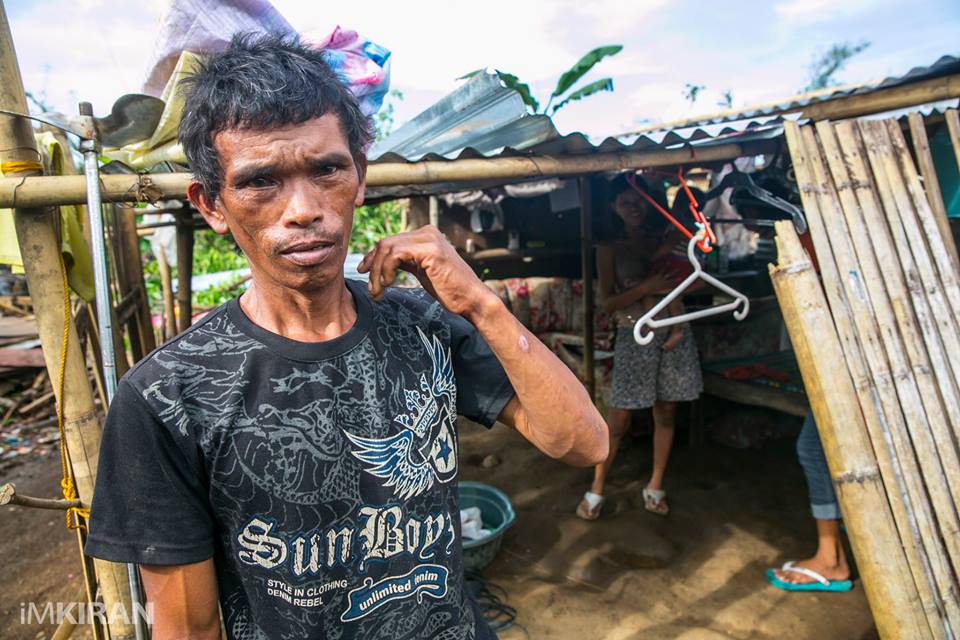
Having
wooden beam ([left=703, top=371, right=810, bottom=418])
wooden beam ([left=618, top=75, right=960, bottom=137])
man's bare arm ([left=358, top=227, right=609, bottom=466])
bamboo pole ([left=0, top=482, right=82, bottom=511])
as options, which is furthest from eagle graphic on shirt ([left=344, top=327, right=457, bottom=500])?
wooden beam ([left=703, top=371, right=810, bottom=418])

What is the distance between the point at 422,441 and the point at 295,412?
0.28 meters

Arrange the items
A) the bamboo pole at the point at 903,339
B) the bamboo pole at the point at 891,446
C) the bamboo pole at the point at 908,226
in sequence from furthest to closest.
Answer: the bamboo pole at the point at 908,226, the bamboo pole at the point at 903,339, the bamboo pole at the point at 891,446

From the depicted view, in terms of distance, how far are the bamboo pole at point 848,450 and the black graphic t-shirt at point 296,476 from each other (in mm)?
1664

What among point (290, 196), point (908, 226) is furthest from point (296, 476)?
point (908, 226)

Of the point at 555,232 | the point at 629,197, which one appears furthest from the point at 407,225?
the point at 629,197

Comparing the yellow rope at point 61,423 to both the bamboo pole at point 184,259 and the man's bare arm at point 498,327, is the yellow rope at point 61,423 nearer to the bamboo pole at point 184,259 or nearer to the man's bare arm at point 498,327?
the man's bare arm at point 498,327

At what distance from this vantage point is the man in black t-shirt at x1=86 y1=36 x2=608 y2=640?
3.52ft

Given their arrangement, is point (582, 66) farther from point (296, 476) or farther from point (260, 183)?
point (296, 476)

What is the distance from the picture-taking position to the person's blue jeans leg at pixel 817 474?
3.24 metres

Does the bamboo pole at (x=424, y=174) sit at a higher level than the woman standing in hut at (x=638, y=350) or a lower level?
higher

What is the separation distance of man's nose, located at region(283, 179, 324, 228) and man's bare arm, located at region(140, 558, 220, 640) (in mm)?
682

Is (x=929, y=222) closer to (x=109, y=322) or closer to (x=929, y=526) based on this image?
(x=929, y=526)

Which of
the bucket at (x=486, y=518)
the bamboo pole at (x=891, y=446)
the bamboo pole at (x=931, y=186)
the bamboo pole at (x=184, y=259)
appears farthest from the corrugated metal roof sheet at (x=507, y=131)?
the bucket at (x=486, y=518)

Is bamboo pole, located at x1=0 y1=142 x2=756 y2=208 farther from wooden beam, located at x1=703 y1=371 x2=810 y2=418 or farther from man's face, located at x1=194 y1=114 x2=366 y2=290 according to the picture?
wooden beam, located at x1=703 y1=371 x2=810 y2=418
